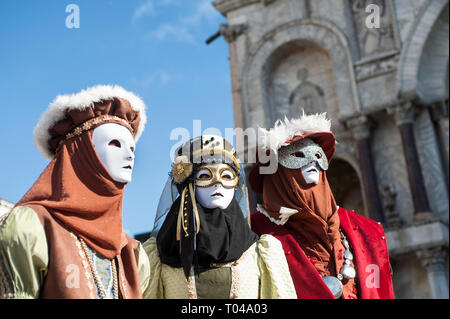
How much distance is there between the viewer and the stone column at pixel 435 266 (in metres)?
11.2

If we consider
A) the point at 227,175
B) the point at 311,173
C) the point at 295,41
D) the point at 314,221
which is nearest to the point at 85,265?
the point at 227,175

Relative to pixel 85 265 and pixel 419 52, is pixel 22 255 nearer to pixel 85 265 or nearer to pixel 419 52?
pixel 85 265

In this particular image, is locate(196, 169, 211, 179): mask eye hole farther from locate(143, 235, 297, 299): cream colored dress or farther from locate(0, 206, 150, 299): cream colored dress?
locate(0, 206, 150, 299): cream colored dress

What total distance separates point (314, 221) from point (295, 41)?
10699mm

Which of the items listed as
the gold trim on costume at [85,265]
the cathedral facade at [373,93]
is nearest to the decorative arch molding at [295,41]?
the cathedral facade at [373,93]

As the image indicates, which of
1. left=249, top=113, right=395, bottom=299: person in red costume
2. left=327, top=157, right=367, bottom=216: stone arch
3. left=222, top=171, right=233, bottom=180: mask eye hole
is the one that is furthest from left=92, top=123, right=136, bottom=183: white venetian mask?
left=327, top=157, right=367, bottom=216: stone arch

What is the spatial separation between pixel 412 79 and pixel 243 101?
4.15 meters

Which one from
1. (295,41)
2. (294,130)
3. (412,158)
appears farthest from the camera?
(295,41)

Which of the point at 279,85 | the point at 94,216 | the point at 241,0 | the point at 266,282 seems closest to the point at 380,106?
the point at 279,85

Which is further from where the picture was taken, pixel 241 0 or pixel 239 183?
pixel 241 0

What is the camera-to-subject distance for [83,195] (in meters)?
2.80

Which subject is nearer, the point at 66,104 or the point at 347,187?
the point at 66,104

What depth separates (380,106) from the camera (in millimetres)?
12734
